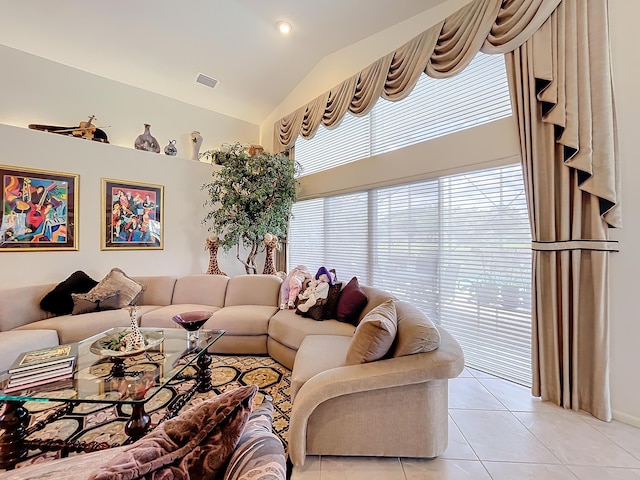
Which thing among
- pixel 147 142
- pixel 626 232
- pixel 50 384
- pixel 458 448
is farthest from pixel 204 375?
pixel 147 142

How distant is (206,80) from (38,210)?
2.74 metres

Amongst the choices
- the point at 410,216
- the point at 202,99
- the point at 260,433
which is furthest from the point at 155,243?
the point at 260,433

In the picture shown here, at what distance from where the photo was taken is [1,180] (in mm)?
3135

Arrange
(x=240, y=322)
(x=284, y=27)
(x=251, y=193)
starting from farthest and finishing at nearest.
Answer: (x=251, y=193), (x=284, y=27), (x=240, y=322)

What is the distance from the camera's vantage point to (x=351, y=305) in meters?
2.73

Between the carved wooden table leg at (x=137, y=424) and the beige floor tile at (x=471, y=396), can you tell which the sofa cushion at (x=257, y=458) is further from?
the beige floor tile at (x=471, y=396)

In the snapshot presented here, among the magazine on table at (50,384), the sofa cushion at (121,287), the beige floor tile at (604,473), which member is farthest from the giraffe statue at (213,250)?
the beige floor tile at (604,473)

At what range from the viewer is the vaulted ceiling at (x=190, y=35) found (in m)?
3.03

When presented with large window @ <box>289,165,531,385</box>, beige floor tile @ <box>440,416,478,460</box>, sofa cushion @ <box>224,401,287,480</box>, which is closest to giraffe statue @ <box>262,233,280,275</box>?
large window @ <box>289,165,531,385</box>

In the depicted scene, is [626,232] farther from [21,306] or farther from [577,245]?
[21,306]

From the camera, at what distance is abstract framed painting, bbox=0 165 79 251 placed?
3182 mm

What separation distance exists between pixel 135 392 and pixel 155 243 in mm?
3104

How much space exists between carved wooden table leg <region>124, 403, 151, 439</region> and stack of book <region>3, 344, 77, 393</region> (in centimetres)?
50

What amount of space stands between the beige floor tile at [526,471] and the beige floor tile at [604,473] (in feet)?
0.16
